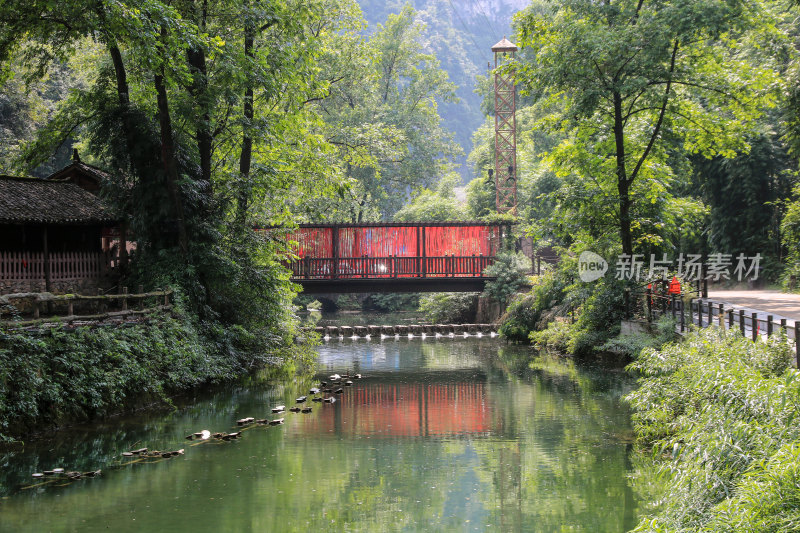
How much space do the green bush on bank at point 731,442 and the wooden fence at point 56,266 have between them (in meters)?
15.4

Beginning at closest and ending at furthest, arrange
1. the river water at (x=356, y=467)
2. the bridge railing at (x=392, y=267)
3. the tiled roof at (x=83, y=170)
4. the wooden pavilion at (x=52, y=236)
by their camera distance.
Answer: the river water at (x=356, y=467), the wooden pavilion at (x=52, y=236), the tiled roof at (x=83, y=170), the bridge railing at (x=392, y=267)

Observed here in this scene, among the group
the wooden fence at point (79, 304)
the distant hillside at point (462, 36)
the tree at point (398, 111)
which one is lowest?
the wooden fence at point (79, 304)

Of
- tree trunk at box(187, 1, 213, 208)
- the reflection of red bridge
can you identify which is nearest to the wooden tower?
tree trunk at box(187, 1, 213, 208)

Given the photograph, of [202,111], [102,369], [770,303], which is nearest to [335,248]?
[202,111]

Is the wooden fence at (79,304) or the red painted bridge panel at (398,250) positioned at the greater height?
the red painted bridge panel at (398,250)

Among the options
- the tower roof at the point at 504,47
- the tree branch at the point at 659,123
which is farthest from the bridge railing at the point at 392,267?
the tower roof at the point at 504,47

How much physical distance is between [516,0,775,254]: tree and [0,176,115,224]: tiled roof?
1189 centimetres

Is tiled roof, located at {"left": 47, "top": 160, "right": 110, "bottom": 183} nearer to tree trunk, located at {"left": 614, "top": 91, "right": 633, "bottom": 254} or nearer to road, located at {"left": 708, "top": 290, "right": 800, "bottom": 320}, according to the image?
tree trunk, located at {"left": 614, "top": 91, "right": 633, "bottom": 254}

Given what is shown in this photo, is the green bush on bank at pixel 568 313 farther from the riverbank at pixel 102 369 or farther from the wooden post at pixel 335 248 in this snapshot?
the riverbank at pixel 102 369

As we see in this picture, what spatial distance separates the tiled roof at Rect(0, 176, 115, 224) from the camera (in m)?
18.8

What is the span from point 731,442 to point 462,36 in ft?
486

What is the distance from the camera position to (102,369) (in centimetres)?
1362

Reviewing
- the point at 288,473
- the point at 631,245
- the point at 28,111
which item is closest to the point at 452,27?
the point at 28,111

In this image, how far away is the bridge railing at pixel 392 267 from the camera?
30.9 m
